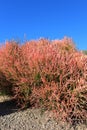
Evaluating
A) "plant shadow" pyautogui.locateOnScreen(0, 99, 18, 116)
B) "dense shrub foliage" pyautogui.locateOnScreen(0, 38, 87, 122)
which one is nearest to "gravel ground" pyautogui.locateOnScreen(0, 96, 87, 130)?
"plant shadow" pyautogui.locateOnScreen(0, 99, 18, 116)

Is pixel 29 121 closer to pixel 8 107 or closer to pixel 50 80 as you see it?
pixel 50 80

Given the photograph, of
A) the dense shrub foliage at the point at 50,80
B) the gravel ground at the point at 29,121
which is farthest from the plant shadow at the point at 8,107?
the dense shrub foliage at the point at 50,80

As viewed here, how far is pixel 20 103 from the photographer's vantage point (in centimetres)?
1070

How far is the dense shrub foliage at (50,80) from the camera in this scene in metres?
9.52

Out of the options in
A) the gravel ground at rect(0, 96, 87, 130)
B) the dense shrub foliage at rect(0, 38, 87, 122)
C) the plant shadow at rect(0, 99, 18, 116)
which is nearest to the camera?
Result: the gravel ground at rect(0, 96, 87, 130)

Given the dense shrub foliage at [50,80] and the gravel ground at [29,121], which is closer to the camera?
the gravel ground at [29,121]

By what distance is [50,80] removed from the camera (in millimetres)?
9852

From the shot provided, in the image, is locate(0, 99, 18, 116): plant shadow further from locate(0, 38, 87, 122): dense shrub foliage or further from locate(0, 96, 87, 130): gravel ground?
locate(0, 38, 87, 122): dense shrub foliage

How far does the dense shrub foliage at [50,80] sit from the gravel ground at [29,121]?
0.81 feet

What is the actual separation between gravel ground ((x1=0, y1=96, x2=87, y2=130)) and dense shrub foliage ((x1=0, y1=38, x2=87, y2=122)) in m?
0.25

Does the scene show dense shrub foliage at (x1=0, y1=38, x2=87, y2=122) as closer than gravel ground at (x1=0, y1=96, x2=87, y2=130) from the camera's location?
No

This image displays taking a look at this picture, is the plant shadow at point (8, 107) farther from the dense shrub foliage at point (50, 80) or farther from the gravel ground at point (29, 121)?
the dense shrub foliage at point (50, 80)

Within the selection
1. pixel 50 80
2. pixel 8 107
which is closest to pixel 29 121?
pixel 50 80

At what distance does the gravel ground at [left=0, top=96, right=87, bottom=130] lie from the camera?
29.3 ft
